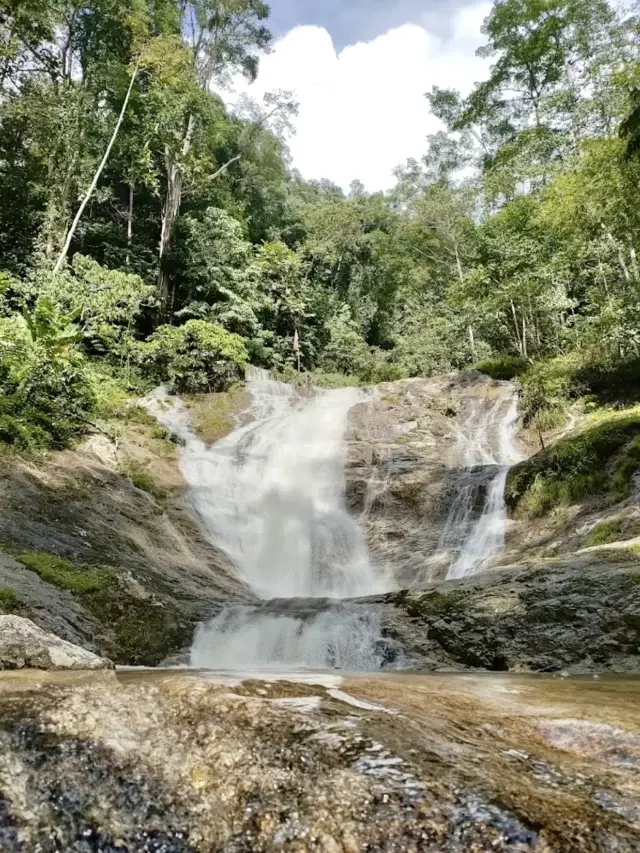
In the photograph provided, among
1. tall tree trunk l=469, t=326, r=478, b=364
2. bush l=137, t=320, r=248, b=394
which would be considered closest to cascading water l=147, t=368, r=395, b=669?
bush l=137, t=320, r=248, b=394

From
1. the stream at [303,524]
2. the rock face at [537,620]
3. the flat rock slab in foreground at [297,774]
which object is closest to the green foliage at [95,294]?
the stream at [303,524]

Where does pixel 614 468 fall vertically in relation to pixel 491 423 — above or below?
below

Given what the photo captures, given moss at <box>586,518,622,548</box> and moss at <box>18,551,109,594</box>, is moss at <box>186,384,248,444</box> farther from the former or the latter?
moss at <box>586,518,622,548</box>

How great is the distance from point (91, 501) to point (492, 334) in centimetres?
2136

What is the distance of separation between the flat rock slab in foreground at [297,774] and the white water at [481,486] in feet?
26.0

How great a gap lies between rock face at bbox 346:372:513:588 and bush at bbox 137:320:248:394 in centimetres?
498

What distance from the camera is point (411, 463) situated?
1488 cm

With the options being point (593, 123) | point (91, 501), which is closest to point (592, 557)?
point (91, 501)

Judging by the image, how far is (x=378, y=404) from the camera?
19.4 m

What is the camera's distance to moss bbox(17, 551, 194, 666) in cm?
702

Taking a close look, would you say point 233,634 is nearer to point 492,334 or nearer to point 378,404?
point 378,404

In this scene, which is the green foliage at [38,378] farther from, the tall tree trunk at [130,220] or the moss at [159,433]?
the tall tree trunk at [130,220]

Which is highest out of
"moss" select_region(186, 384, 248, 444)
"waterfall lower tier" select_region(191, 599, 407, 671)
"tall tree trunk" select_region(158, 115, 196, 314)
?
"tall tree trunk" select_region(158, 115, 196, 314)

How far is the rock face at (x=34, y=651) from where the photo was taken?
4.05 metres
